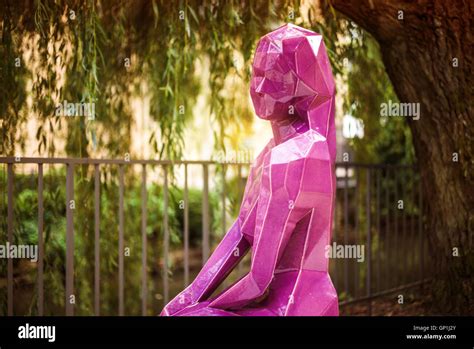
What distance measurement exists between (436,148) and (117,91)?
2.75 m

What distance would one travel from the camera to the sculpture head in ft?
8.77

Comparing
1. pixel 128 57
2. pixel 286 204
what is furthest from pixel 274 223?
pixel 128 57

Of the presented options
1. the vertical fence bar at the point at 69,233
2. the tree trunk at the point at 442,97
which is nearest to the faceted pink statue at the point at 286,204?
the vertical fence bar at the point at 69,233

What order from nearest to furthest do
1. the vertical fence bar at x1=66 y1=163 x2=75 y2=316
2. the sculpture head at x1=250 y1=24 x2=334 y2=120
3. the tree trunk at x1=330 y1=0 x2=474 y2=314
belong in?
the sculpture head at x1=250 y1=24 x2=334 y2=120 < the vertical fence bar at x1=66 y1=163 x2=75 y2=316 < the tree trunk at x1=330 y1=0 x2=474 y2=314

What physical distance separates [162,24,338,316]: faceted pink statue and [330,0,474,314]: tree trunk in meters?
1.64

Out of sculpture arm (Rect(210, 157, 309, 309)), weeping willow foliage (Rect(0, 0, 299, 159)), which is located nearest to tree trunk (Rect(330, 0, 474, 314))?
weeping willow foliage (Rect(0, 0, 299, 159))

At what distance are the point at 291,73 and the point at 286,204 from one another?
61 centimetres

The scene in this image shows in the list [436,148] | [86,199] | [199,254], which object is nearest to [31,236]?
[86,199]

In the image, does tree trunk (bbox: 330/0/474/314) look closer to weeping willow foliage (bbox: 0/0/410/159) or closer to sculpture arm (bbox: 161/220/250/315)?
weeping willow foliage (bbox: 0/0/410/159)

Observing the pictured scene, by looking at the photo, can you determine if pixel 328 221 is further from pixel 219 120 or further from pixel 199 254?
pixel 199 254

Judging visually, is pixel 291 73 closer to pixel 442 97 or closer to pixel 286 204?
pixel 286 204

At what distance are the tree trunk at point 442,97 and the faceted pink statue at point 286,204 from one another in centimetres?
164

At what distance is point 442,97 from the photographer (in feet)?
13.5

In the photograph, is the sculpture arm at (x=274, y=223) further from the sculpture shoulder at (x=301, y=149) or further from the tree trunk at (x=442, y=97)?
the tree trunk at (x=442, y=97)
